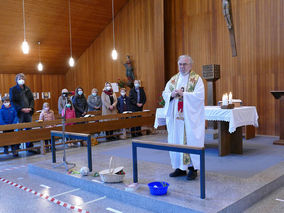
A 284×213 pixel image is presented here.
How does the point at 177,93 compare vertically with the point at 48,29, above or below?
below

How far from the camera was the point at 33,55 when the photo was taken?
37.7 feet

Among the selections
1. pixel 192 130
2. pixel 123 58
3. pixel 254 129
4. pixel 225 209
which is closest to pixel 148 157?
pixel 192 130

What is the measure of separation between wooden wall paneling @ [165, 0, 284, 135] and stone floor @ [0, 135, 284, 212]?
2447 mm

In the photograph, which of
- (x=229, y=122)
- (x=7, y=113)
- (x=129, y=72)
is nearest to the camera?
(x=229, y=122)

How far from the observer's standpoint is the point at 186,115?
12.2 feet

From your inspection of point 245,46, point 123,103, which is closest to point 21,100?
point 123,103

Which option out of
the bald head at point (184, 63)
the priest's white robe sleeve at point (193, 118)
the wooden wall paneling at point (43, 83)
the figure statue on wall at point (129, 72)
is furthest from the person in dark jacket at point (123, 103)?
the wooden wall paneling at point (43, 83)

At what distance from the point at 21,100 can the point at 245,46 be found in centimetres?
575

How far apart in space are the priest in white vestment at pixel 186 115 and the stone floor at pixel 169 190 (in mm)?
234

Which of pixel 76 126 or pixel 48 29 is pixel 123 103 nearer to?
pixel 76 126

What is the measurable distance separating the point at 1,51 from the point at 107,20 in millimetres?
4052

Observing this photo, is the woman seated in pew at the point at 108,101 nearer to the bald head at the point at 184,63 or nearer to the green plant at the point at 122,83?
the green plant at the point at 122,83

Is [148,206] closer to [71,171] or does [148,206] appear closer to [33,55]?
[71,171]

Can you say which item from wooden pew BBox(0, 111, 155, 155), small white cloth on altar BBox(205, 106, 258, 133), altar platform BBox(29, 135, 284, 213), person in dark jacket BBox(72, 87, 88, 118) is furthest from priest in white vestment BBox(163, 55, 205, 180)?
person in dark jacket BBox(72, 87, 88, 118)
